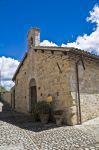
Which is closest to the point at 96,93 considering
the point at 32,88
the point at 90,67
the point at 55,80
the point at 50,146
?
the point at 90,67

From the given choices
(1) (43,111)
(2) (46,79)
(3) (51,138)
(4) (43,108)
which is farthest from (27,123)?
(3) (51,138)

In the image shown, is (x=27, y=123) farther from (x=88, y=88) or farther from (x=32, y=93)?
(x=88, y=88)

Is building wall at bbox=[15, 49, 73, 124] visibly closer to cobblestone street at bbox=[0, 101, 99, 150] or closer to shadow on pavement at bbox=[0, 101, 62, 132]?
shadow on pavement at bbox=[0, 101, 62, 132]

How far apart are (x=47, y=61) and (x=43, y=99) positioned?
255cm

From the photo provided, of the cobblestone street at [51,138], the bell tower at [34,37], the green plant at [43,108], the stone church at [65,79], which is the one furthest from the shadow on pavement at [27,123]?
the bell tower at [34,37]

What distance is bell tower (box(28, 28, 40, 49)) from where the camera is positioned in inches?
645

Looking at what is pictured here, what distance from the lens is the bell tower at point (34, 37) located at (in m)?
16.4

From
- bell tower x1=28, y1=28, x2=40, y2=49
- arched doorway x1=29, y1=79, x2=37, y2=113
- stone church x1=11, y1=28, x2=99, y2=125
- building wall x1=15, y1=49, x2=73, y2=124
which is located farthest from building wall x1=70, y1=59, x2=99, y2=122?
bell tower x1=28, y1=28, x2=40, y2=49

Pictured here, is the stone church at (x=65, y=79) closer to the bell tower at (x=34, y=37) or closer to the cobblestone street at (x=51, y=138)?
the bell tower at (x=34, y=37)

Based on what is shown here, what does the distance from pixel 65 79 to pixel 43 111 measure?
7.59 feet

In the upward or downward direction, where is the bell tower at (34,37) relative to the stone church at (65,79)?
upward

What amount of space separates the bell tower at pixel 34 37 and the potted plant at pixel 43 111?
5.22 meters

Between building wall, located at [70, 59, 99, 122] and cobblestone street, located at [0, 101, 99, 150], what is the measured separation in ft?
4.62

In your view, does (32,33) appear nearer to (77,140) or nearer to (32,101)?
(32,101)
